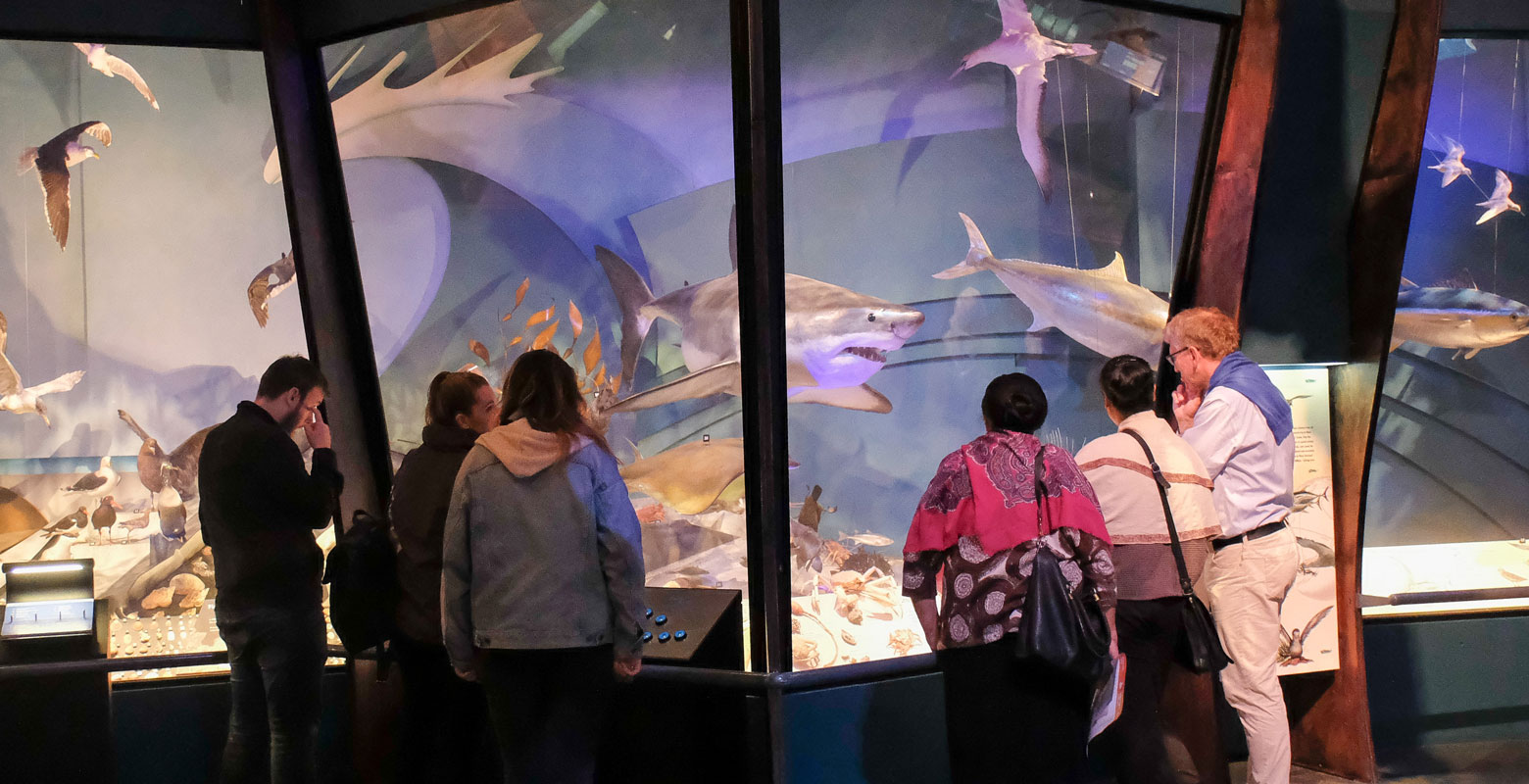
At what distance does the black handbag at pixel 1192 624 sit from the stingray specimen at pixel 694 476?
1.31 meters

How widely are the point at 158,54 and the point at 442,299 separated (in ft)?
4.35

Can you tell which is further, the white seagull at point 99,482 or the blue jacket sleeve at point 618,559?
the white seagull at point 99,482

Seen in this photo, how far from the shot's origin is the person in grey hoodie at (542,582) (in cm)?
262

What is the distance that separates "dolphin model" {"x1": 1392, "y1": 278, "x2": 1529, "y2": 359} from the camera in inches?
173

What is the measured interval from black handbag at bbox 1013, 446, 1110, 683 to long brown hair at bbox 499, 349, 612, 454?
115cm

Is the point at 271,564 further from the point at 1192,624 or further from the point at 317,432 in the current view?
the point at 1192,624

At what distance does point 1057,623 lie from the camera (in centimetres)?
263

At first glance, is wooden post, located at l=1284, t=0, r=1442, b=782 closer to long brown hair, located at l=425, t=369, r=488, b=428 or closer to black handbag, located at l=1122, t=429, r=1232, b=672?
black handbag, located at l=1122, t=429, r=1232, b=672

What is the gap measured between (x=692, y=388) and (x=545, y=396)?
2.93 ft

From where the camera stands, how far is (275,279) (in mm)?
3914

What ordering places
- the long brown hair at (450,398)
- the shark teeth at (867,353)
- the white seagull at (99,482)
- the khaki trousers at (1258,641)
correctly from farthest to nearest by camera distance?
the white seagull at (99,482) < the shark teeth at (867,353) < the khaki trousers at (1258,641) < the long brown hair at (450,398)

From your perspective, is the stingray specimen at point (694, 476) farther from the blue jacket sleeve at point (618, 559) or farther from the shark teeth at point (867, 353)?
the blue jacket sleeve at point (618, 559)

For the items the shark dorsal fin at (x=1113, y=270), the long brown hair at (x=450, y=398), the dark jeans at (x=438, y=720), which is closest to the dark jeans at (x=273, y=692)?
the dark jeans at (x=438, y=720)

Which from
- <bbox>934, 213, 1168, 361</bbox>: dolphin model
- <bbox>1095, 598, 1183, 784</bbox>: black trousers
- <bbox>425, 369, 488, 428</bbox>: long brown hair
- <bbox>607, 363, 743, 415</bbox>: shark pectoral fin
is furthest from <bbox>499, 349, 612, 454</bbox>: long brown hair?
<bbox>1095, 598, 1183, 784</bbox>: black trousers
